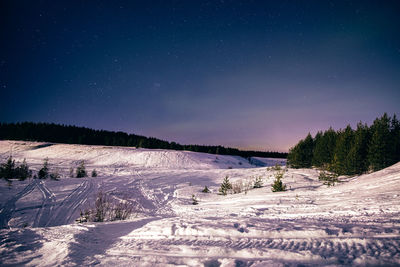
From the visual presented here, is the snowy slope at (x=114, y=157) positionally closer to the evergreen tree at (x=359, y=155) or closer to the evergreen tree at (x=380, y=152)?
the evergreen tree at (x=359, y=155)

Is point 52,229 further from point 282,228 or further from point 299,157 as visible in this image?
point 299,157

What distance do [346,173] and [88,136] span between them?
3391 inches

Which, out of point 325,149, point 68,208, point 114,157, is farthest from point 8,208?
point 325,149

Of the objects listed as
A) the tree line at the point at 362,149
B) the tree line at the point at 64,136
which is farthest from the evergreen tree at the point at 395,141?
the tree line at the point at 64,136

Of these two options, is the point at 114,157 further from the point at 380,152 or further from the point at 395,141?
the point at 395,141

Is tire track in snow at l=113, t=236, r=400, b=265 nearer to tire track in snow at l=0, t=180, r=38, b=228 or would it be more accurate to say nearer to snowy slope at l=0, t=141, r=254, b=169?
tire track in snow at l=0, t=180, r=38, b=228

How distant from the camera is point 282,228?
2.18 m

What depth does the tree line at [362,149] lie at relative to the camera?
726 inches

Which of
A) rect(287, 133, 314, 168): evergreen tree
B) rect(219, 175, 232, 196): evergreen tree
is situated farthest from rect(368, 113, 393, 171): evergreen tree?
rect(219, 175, 232, 196): evergreen tree

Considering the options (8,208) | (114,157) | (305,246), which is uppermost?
(305,246)

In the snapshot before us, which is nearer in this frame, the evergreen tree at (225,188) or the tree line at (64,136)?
the evergreen tree at (225,188)

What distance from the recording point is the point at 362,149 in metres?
20.5

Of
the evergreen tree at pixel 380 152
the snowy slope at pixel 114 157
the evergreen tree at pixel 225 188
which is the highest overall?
the evergreen tree at pixel 380 152

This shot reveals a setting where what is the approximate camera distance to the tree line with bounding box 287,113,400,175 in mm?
18447
